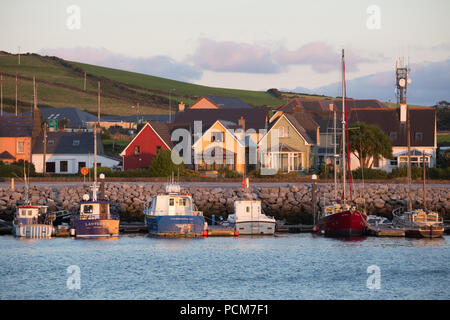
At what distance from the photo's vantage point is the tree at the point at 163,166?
7238cm

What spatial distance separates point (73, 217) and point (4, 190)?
11.5m

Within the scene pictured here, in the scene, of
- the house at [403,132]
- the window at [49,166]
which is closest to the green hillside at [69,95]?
the window at [49,166]

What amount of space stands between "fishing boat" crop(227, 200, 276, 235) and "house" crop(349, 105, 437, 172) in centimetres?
2958

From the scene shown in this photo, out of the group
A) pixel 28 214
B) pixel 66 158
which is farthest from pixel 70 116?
pixel 28 214

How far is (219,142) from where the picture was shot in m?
82.0

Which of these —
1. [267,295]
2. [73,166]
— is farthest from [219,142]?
[267,295]

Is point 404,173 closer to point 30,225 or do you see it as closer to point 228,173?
point 228,173

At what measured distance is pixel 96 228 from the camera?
165 feet

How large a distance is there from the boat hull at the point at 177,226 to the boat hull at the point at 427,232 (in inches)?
515

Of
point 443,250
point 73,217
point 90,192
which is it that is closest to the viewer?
point 443,250

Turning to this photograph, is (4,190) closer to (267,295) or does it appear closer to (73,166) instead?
(73,166)

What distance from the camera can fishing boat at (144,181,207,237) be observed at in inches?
2007

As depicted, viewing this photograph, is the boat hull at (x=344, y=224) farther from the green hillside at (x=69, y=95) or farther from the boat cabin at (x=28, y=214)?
the green hillside at (x=69, y=95)

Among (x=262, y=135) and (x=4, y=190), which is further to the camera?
(x=262, y=135)
